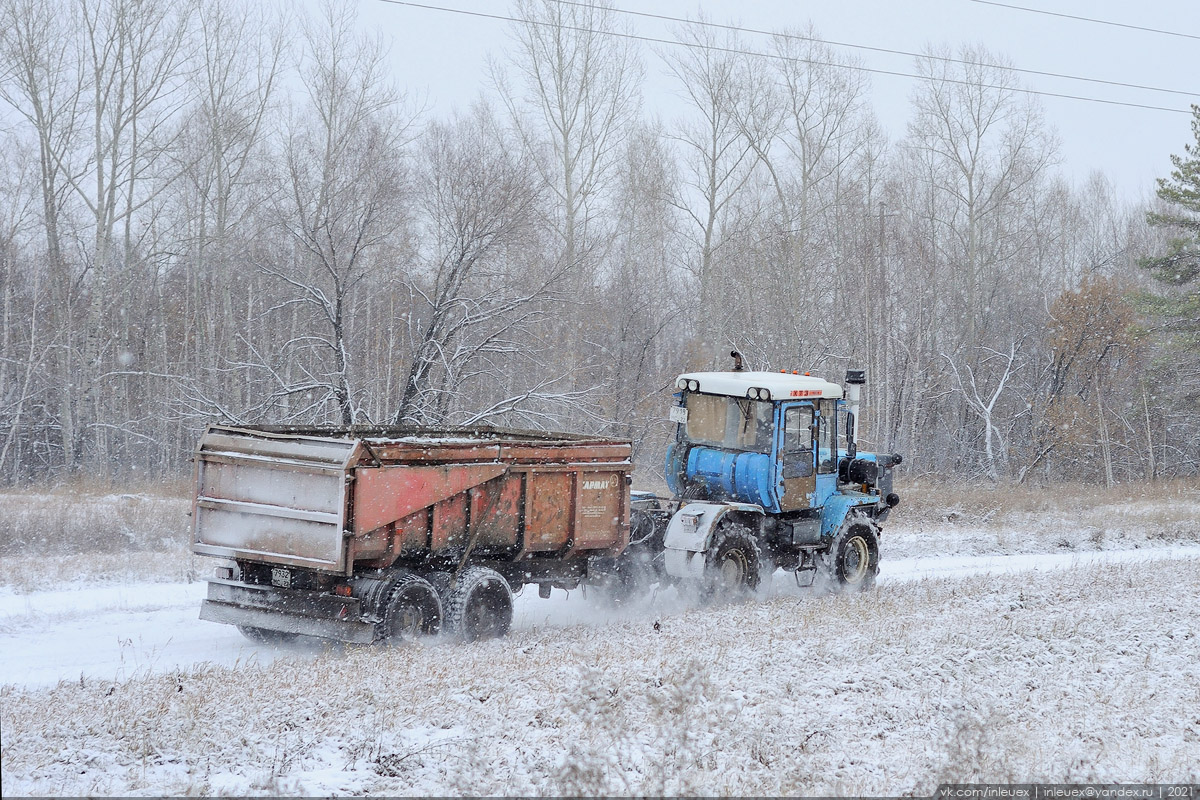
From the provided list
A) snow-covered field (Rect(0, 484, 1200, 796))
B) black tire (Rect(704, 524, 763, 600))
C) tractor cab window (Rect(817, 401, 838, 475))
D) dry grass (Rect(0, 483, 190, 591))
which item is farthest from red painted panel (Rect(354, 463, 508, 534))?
dry grass (Rect(0, 483, 190, 591))

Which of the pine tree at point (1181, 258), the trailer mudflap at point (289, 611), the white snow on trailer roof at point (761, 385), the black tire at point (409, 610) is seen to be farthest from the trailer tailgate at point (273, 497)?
the pine tree at point (1181, 258)

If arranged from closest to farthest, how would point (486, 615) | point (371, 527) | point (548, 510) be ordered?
point (371, 527) → point (486, 615) → point (548, 510)

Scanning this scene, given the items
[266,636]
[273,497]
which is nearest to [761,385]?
[273,497]

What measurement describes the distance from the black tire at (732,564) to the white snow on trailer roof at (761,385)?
5.20ft

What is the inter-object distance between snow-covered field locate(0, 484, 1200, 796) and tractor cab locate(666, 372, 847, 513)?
4.56 ft

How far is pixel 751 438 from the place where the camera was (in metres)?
11.9

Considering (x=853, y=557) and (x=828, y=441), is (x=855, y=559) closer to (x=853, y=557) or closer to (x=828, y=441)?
A: (x=853, y=557)

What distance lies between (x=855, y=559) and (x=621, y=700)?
6898mm

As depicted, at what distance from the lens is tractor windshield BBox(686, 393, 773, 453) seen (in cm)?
1179

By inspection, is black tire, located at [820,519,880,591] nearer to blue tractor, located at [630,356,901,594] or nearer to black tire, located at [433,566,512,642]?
blue tractor, located at [630,356,901,594]

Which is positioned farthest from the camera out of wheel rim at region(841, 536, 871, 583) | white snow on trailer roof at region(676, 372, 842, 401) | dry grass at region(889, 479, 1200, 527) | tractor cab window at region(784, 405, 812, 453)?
dry grass at region(889, 479, 1200, 527)

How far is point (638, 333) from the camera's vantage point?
1133 inches

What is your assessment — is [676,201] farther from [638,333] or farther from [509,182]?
[509,182]

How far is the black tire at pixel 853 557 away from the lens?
1266 centimetres
